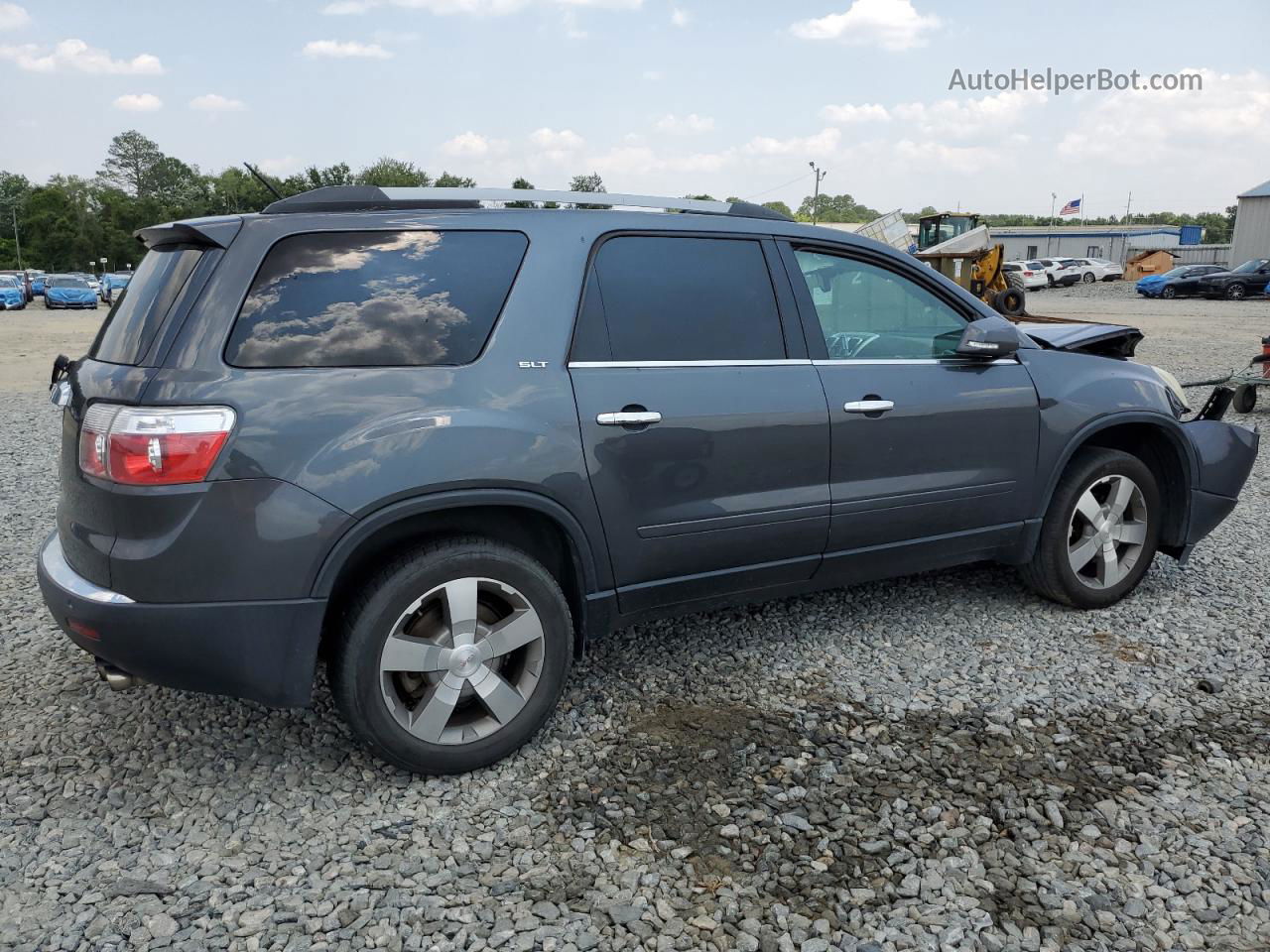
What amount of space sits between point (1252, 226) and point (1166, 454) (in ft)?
165

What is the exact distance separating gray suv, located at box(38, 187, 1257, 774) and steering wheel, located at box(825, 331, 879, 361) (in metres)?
0.01

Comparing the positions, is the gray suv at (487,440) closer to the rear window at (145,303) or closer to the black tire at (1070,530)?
the rear window at (145,303)

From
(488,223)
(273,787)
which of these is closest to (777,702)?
(273,787)

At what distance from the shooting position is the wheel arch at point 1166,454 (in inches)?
175

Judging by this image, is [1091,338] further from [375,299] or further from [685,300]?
[375,299]

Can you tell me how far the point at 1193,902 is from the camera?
8.17 ft

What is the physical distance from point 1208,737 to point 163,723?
3568 millimetres

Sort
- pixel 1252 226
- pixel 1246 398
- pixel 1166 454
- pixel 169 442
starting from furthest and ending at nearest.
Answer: pixel 1252 226
pixel 1246 398
pixel 1166 454
pixel 169 442

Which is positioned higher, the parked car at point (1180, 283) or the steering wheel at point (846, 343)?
the steering wheel at point (846, 343)

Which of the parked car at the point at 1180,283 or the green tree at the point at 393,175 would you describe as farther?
the green tree at the point at 393,175

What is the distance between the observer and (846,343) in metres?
3.79

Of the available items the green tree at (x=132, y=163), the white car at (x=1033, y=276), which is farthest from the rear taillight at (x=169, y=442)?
the green tree at (x=132, y=163)

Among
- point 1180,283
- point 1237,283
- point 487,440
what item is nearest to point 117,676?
point 487,440

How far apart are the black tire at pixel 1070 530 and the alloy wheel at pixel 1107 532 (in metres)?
0.02
